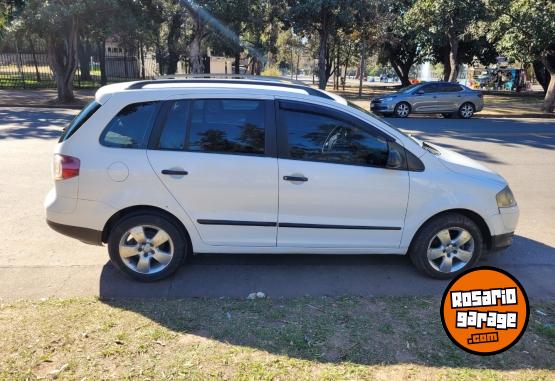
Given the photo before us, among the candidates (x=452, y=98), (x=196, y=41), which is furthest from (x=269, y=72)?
(x=452, y=98)

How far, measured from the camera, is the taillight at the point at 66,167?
393 centimetres

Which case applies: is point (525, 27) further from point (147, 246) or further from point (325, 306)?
point (147, 246)

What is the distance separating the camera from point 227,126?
13.2ft

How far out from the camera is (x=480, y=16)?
21.3m

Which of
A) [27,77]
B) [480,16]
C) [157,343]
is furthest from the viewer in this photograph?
[27,77]

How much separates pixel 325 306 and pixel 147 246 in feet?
5.23

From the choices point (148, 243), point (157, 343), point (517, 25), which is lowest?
point (157, 343)

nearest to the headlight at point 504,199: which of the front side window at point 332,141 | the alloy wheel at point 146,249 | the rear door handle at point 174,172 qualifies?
the front side window at point 332,141

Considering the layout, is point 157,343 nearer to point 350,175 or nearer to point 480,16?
point 350,175

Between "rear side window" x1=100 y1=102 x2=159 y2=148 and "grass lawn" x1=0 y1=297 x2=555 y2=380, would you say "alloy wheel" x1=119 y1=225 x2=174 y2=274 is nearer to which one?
"grass lawn" x1=0 y1=297 x2=555 y2=380

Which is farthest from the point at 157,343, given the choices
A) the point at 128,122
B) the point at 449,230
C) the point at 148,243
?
the point at 449,230

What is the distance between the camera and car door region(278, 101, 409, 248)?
3.96 m

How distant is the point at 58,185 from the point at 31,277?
35.4 inches

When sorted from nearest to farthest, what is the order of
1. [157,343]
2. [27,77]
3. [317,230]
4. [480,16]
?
[157,343]
[317,230]
[480,16]
[27,77]
